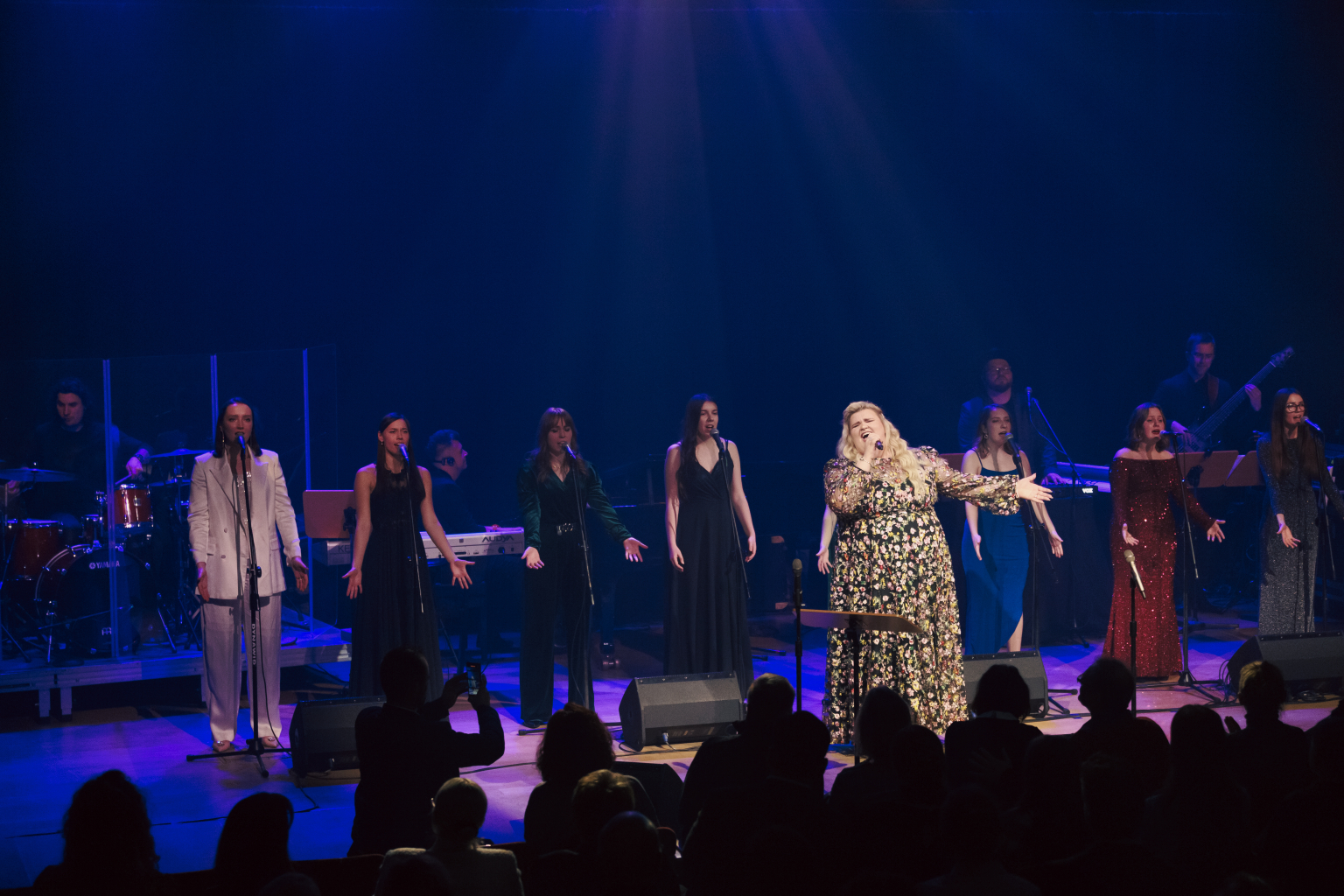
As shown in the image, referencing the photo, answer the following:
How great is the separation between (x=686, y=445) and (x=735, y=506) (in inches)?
21.8

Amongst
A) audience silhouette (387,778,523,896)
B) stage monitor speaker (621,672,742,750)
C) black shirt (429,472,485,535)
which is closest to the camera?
audience silhouette (387,778,523,896)

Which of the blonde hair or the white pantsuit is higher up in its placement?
the blonde hair

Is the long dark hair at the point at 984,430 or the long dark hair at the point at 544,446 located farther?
the long dark hair at the point at 984,430

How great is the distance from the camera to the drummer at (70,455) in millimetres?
9305

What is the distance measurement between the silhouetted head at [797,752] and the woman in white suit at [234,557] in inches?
175

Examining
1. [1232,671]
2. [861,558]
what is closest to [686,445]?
[861,558]

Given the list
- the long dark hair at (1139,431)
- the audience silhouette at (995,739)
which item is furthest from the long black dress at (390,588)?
the long dark hair at (1139,431)

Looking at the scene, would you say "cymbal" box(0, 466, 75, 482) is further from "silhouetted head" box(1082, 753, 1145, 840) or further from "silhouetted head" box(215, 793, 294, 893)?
"silhouetted head" box(1082, 753, 1145, 840)

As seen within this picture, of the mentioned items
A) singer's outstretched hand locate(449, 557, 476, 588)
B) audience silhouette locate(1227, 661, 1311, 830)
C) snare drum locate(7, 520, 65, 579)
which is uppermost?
snare drum locate(7, 520, 65, 579)

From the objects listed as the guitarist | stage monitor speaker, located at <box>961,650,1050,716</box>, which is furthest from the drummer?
the guitarist

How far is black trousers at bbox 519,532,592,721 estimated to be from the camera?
8.32 meters

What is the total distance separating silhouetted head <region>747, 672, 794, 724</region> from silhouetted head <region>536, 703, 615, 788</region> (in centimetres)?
82

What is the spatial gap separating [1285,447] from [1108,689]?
5.48 meters

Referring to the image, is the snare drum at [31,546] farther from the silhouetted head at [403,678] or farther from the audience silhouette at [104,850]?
the audience silhouette at [104,850]
